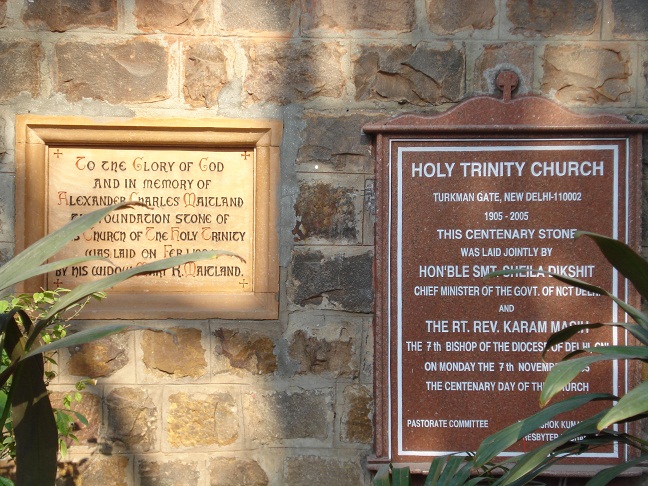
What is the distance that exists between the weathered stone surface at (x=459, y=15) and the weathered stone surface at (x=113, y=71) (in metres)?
1.05

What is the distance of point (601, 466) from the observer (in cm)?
285

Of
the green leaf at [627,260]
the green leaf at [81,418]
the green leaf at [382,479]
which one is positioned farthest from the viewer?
the green leaf at [81,418]

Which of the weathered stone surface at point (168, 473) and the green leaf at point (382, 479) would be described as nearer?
the green leaf at point (382, 479)

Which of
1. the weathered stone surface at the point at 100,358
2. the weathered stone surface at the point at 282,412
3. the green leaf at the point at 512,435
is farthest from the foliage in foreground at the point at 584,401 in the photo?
the weathered stone surface at the point at 100,358

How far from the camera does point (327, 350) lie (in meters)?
2.96

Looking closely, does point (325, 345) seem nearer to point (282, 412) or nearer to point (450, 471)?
point (282, 412)

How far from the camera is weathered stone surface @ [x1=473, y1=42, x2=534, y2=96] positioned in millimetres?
2967

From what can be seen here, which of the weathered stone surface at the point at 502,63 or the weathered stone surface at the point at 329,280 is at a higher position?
the weathered stone surface at the point at 502,63

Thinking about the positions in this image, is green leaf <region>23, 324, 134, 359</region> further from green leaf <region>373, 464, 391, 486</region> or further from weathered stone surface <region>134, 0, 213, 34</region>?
weathered stone surface <region>134, 0, 213, 34</region>

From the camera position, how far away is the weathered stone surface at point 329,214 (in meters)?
2.97

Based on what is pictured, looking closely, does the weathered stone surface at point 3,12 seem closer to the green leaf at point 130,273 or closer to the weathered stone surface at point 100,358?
the weathered stone surface at point 100,358

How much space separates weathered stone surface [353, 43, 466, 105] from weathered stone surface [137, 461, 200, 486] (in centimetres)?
160

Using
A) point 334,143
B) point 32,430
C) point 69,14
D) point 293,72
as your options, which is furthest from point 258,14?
point 32,430

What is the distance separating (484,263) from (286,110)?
962 millimetres
